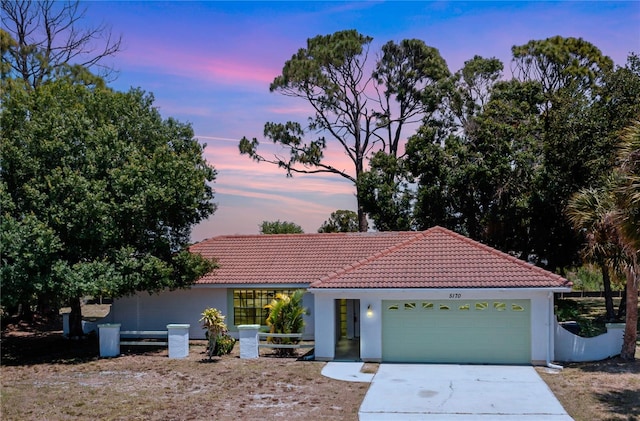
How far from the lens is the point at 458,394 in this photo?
51.1ft

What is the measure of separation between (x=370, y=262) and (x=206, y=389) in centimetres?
734

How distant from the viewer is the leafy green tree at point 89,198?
19469mm

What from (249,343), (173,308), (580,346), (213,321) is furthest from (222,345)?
(580,346)

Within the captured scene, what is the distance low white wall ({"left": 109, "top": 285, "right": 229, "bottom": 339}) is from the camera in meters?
25.6

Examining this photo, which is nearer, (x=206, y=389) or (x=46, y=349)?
(x=206, y=389)

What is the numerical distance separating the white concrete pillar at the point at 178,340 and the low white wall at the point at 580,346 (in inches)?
452

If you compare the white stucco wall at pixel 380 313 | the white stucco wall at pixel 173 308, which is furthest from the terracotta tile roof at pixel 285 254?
the white stucco wall at pixel 380 313

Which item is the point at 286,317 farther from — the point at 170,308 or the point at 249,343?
the point at 170,308

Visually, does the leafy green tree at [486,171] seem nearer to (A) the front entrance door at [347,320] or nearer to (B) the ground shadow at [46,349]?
(A) the front entrance door at [347,320]

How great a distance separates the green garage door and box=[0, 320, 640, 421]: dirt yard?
124 cm

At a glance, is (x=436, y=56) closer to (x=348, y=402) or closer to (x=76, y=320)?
(x=76, y=320)

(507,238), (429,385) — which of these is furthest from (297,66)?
(429,385)

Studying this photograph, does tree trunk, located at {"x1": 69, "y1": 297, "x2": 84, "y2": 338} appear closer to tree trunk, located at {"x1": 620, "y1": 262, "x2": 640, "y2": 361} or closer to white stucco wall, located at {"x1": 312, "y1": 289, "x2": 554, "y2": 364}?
white stucco wall, located at {"x1": 312, "y1": 289, "x2": 554, "y2": 364}

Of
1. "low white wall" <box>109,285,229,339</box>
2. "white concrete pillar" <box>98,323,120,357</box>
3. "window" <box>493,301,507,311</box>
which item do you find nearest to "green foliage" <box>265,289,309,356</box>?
"low white wall" <box>109,285,229,339</box>
